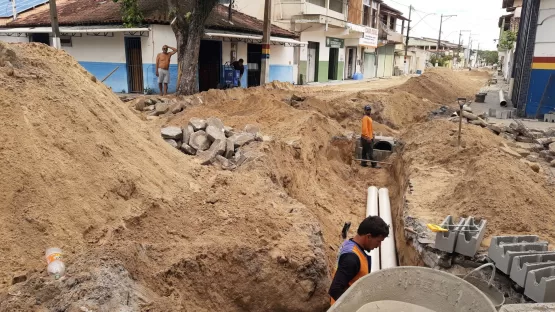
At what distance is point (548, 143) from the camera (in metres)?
9.31

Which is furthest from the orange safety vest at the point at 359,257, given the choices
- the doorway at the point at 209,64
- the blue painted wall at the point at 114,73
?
the blue painted wall at the point at 114,73

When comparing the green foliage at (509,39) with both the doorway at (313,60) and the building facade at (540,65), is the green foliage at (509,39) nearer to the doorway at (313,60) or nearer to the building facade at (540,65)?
the doorway at (313,60)

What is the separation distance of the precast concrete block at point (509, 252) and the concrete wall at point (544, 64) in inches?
454

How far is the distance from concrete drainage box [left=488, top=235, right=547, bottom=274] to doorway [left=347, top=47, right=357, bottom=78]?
98.9 feet

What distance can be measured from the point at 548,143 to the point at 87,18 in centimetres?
1652

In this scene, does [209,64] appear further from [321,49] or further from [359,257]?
[359,257]

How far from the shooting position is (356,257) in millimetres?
3041

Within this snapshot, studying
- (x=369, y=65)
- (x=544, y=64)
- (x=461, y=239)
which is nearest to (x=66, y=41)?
(x=461, y=239)

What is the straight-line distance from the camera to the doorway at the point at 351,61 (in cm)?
3284

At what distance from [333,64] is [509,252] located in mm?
27548

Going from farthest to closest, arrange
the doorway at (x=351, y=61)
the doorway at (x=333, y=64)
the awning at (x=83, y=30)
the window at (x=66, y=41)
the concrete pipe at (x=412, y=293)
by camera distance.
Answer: the doorway at (x=351, y=61) < the doorway at (x=333, y=64) < the window at (x=66, y=41) < the awning at (x=83, y=30) < the concrete pipe at (x=412, y=293)

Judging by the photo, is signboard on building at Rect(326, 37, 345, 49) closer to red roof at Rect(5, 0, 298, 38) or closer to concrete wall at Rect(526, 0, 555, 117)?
red roof at Rect(5, 0, 298, 38)

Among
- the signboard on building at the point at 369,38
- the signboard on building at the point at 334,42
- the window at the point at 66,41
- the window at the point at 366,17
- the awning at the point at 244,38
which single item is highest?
the window at the point at 366,17

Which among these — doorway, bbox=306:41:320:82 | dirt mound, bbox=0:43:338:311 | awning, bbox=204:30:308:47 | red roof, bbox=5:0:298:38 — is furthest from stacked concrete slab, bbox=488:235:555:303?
doorway, bbox=306:41:320:82
